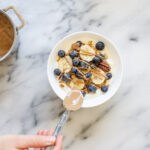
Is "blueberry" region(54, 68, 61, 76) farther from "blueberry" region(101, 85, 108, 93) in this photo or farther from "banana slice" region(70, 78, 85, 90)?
"blueberry" region(101, 85, 108, 93)

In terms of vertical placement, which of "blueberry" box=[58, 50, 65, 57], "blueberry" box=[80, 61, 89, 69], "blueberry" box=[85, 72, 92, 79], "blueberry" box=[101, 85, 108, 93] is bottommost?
"blueberry" box=[101, 85, 108, 93]

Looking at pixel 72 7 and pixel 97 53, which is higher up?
pixel 72 7

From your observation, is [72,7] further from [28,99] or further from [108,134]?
[108,134]

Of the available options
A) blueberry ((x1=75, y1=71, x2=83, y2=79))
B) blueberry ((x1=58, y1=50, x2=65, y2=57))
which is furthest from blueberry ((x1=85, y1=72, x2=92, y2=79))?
blueberry ((x1=58, y1=50, x2=65, y2=57))

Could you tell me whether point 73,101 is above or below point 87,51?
below

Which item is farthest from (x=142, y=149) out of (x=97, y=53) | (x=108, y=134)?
(x=97, y=53)

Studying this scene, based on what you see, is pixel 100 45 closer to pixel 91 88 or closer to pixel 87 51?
pixel 87 51

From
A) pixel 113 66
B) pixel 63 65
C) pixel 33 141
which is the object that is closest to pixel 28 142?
pixel 33 141
